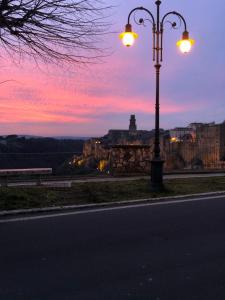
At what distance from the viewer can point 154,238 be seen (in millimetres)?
8086

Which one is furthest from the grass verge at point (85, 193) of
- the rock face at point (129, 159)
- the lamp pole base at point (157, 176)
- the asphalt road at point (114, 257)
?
the rock face at point (129, 159)

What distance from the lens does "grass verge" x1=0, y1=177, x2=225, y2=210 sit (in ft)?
35.9

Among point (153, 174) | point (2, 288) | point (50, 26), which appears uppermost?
point (50, 26)

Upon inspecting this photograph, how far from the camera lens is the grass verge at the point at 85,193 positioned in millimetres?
10930

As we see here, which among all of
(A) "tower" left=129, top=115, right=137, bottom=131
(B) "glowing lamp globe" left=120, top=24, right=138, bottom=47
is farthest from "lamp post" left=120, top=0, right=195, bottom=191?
(A) "tower" left=129, top=115, right=137, bottom=131

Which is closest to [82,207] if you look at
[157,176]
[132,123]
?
[157,176]

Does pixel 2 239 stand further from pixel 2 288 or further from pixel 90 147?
pixel 90 147

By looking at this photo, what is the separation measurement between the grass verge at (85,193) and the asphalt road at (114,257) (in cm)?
136

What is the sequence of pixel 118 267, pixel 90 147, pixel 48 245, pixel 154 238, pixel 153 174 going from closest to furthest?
pixel 118 267 < pixel 48 245 < pixel 154 238 < pixel 153 174 < pixel 90 147

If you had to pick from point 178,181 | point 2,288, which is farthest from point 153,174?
point 2,288

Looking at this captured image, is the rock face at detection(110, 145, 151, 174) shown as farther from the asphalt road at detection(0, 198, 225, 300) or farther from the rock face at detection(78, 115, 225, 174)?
the asphalt road at detection(0, 198, 225, 300)

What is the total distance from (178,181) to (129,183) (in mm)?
2316

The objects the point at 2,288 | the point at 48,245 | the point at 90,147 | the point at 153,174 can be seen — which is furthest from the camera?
the point at 90,147

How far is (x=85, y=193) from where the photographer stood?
40.6 feet
